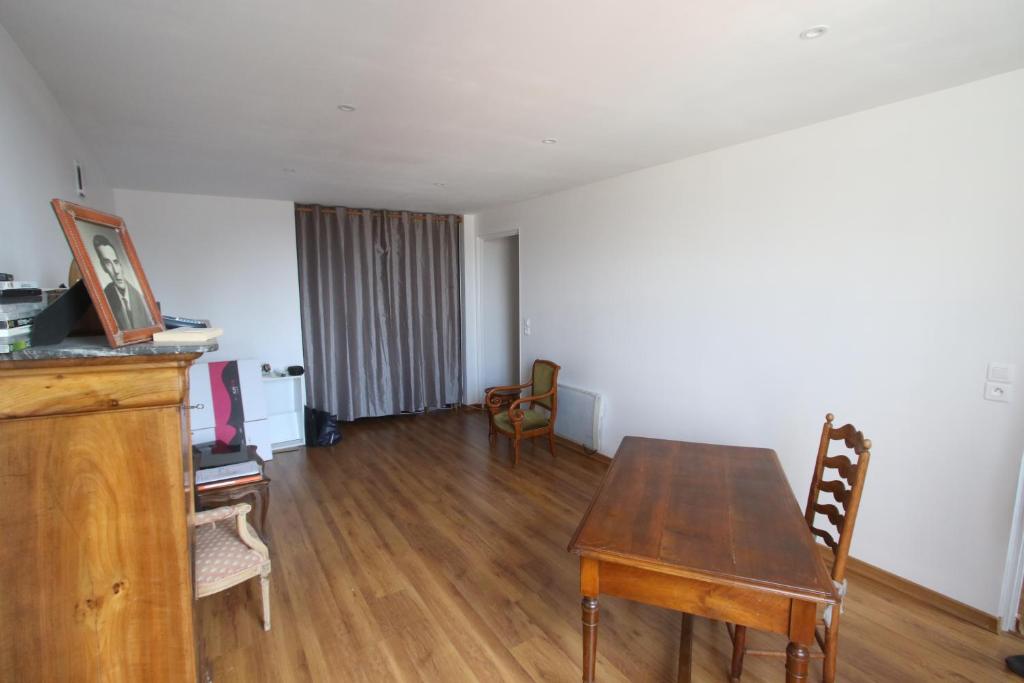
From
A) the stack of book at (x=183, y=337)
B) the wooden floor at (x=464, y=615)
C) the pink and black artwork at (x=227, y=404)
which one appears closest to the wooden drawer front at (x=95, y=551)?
the stack of book at (x=183, y=337)

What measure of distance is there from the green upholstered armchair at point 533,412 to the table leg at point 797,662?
9.29ft

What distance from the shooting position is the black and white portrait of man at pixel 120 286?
114 cm

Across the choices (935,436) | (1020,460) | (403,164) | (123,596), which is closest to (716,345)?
(935,436)

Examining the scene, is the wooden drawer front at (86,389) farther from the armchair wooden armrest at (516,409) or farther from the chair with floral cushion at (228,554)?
the armchair wooden armrest at (516,409)

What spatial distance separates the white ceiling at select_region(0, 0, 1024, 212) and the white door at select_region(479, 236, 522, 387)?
2.87 metres

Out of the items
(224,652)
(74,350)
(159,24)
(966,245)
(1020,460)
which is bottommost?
(224,652)

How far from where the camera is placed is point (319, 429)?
470 centimetres

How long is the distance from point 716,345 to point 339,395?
3.98 meters

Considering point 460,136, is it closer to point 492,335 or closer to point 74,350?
point 74,350

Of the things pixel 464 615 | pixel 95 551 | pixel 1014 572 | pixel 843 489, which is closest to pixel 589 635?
pixel 464 615

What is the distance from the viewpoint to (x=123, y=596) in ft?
3.55

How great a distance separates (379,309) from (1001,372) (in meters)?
5.00

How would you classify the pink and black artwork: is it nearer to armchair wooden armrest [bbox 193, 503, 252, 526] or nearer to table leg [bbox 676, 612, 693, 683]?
armchair wooden armrest [bbox 193, 503, 252, 526]

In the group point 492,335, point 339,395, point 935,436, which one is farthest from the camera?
point 492,335
